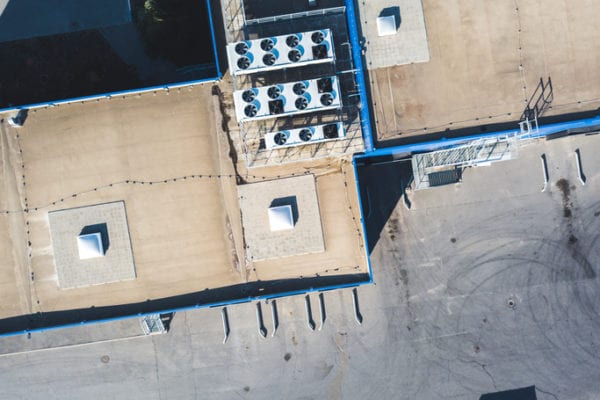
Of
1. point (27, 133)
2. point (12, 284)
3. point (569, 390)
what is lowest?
point (569, 390)

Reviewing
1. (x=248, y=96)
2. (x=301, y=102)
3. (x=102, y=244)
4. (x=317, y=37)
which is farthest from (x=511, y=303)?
(x=102, y=244)

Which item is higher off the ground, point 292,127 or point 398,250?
point 292,127

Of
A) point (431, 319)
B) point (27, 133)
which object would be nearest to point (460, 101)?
point (431, 319)

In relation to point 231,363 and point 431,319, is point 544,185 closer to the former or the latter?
point 431,319

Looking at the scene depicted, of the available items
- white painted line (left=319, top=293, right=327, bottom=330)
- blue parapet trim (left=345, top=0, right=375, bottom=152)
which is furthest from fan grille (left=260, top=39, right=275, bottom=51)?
white painted line (left=319, top=293, right=327, bottom=330)

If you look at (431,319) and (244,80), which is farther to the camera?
(431,319)

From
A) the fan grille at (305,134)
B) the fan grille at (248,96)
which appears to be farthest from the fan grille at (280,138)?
the fan grille at (248,96)
